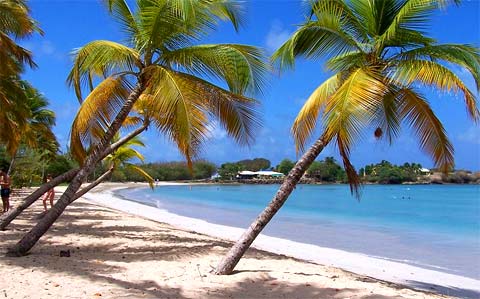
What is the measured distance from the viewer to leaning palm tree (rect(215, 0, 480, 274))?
6707 millimetres

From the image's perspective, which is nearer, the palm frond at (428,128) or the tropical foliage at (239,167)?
the palm frond at (428,128)

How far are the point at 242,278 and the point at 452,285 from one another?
4.52 metres

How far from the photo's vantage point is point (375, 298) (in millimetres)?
6227

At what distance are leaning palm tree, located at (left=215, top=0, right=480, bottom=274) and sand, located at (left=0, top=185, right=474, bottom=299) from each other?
26.2 inches

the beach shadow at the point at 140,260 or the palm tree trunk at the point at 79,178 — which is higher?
the palm tree trunk at the point at 79,178

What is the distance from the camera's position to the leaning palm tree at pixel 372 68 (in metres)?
6.71

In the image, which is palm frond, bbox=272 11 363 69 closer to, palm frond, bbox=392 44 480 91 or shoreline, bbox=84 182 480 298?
palm frond, bbox=392 44 480 91

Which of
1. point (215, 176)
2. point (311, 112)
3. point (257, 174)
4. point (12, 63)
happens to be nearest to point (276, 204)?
point (311, 112)

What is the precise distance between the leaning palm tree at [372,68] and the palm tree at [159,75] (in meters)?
1.24

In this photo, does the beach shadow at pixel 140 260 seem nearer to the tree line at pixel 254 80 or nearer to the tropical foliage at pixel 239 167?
the tree line at pixel 254 80

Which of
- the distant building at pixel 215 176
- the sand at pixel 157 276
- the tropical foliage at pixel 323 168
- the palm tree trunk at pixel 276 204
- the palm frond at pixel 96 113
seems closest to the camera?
the sand at pixel 157 276

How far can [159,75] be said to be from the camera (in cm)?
810

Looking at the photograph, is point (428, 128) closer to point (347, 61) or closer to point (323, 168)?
point (347, 61)

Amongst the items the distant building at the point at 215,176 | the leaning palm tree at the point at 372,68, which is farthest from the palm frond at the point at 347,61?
the distant building at the point at 215,176
